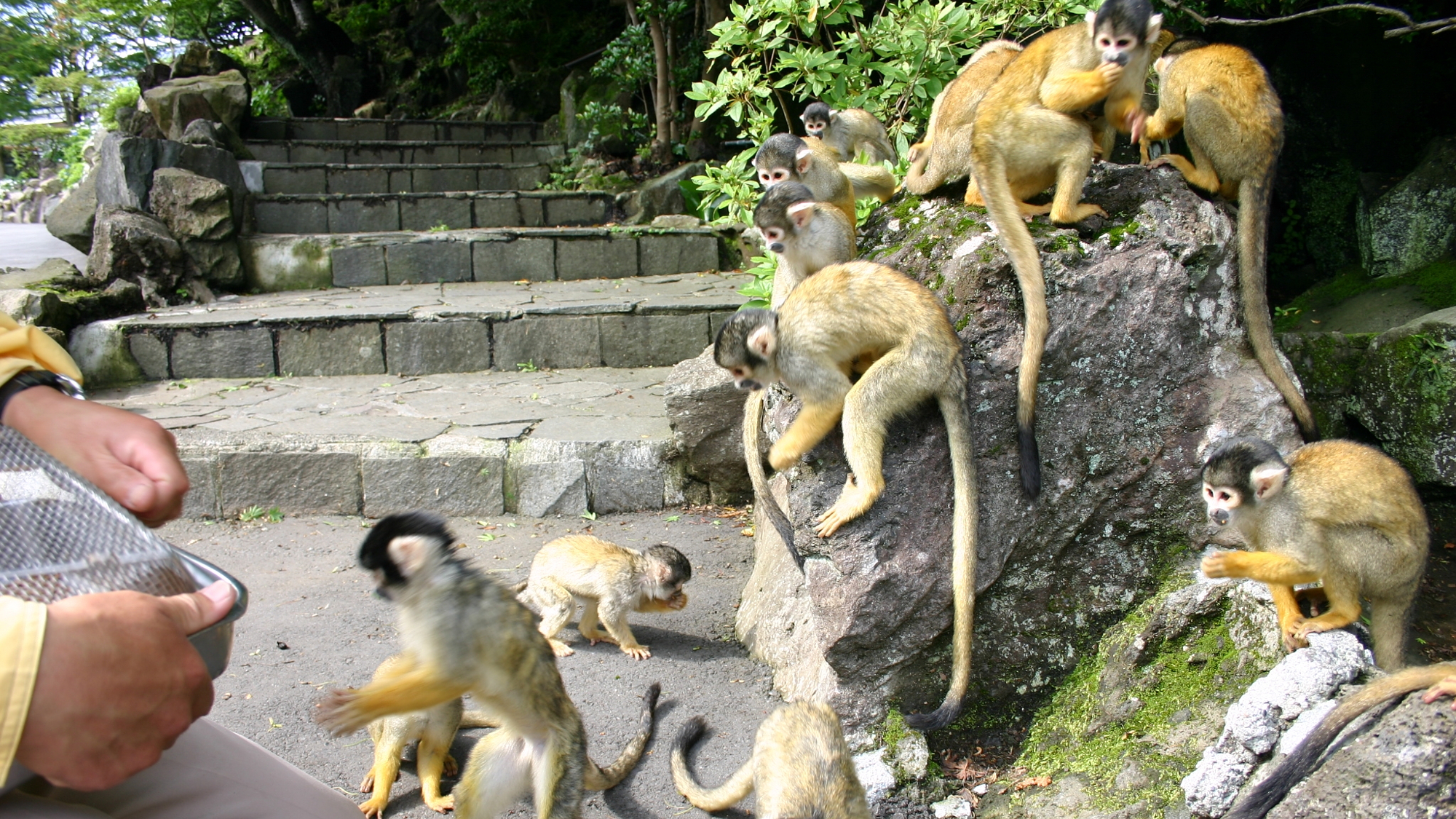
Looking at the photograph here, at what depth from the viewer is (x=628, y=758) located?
319cm

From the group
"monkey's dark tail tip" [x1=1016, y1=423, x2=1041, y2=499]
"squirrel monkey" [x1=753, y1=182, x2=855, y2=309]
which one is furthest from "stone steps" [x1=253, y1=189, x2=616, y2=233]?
"monkey's dark tail tip" [x1=1016, y1=423, x2=1041, y2=499]

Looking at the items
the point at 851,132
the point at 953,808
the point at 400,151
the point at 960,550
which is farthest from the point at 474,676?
the point at 400,151

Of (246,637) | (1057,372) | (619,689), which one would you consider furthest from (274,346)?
(1057,372)

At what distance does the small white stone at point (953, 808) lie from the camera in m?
2.85

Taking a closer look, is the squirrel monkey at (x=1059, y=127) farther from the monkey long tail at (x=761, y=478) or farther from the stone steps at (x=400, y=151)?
the stone steps at (x=400, y=151)

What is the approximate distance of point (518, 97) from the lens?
15.2 metres

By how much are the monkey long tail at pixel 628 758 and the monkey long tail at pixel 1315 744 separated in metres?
1.86

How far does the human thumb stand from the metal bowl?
0.5 inches

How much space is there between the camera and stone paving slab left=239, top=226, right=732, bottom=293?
8648 millimetres

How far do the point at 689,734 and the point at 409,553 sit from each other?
1.53 m

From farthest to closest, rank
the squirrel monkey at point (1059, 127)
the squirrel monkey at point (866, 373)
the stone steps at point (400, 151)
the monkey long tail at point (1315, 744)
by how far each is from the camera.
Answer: the stone steps at point (400, 151)
the squirrel monkey at point (1059, 127)
the squirrel monkey at point (866, 373)
the monkey long tail at point (1315, 744)

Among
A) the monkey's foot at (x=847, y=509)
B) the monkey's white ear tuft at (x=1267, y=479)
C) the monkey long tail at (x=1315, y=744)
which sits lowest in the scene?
the monkey long tail at (x=1315, y=744)

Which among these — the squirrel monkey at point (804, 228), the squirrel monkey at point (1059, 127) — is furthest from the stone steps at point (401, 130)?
the squirrel monkey at point (1059, 127)

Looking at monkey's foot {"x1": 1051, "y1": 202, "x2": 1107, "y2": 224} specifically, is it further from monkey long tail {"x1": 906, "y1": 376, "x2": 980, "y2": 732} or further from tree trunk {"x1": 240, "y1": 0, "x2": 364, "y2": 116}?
tree trunk {"x1": 240, "y1": 0, "x2": 364, "y2": 116}
